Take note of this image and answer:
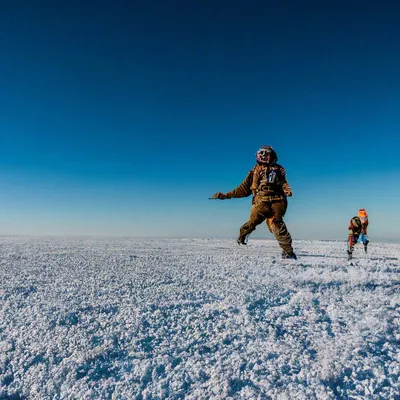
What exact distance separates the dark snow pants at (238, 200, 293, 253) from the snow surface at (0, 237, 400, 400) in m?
2.91

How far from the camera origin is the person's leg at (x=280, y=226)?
222 inches

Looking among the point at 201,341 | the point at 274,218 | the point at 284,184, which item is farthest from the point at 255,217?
the point at 201,341

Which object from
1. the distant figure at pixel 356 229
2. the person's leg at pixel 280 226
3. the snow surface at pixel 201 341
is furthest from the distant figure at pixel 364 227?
the snow surface at pixel 201 341

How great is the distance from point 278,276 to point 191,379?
2.05m

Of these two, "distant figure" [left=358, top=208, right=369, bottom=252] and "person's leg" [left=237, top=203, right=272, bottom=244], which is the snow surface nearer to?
"person's leg" [left=237, top=203, right=272, bottom=244]

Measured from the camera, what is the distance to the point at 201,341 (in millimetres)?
1643

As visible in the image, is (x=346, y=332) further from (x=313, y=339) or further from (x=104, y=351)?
(x=104, y=351)

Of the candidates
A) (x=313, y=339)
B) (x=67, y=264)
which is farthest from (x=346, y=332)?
(x=67, y=264)

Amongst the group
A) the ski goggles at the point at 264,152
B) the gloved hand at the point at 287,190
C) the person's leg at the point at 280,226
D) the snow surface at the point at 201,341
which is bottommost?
the snow surface at the point at 201,341

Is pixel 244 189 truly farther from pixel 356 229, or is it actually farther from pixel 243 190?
pixel 356 229

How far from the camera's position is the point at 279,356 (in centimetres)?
147

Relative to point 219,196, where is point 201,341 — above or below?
below

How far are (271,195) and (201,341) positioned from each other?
445cm

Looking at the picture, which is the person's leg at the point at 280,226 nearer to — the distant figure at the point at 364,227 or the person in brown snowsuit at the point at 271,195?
the person in brown snowsuit at the point at 271,195
